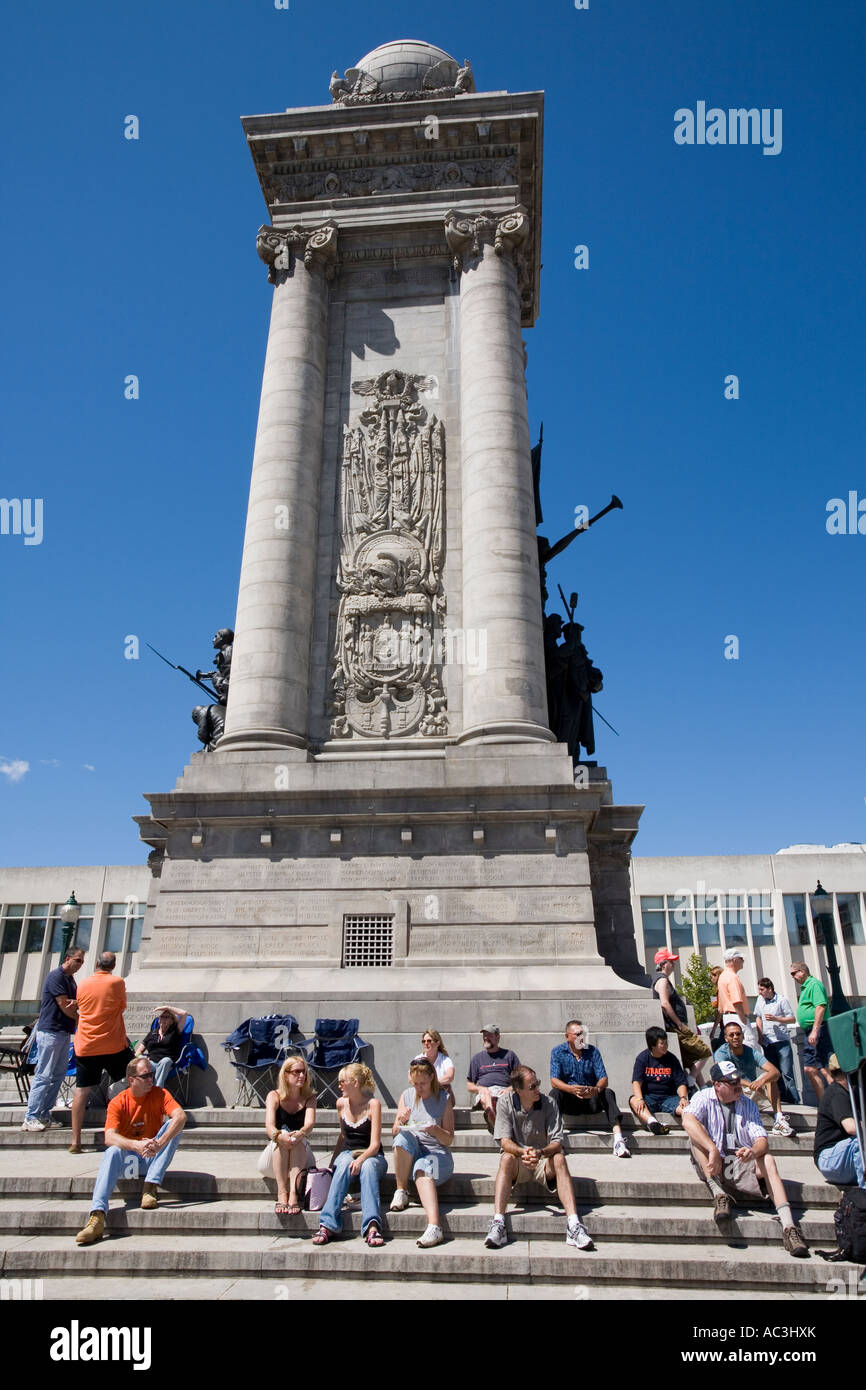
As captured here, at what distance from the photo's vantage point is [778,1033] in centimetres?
1486

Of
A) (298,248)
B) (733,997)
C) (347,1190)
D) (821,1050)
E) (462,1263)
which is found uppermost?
(298,248)

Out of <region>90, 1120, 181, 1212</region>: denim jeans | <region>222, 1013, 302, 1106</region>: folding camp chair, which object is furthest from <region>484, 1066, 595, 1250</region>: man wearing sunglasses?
<region>222, 1013, 302, 1106</region>: folding camp chair

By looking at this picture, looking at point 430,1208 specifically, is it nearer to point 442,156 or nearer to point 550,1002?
point 550,1002

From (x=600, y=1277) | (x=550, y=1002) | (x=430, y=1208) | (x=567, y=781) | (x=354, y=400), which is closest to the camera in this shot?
(x=600, y=1277)

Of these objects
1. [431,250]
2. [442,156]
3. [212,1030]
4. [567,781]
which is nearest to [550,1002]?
[567,781]

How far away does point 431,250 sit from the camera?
22.3m

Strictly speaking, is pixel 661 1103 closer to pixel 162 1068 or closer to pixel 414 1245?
pixel 414 1245

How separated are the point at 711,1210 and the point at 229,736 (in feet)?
39.5

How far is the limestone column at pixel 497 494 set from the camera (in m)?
18.0

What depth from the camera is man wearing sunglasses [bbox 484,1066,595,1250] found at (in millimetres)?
8438

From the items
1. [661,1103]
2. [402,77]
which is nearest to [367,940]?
[661,1103]

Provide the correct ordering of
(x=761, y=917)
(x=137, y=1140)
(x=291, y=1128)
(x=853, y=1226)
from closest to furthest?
1. (x=853, y=1226)
2. (x=137, y=1140)
3. (x=291, y=1128)
4. (x=761, y=917)

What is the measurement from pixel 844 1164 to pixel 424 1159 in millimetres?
4070
